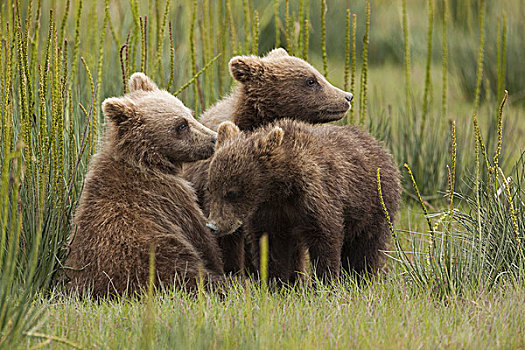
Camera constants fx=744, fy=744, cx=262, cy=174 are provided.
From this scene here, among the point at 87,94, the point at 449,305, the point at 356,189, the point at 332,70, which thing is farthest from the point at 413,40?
the point at 449,305

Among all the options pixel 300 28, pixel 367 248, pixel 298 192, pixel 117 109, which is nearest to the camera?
pixel 298 192

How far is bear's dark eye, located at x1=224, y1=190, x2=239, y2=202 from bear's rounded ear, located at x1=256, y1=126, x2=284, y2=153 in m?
0.27

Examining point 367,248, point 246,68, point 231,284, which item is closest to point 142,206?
point 231,284

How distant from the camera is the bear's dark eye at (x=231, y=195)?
404cm

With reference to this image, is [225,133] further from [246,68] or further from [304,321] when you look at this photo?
[304,321]

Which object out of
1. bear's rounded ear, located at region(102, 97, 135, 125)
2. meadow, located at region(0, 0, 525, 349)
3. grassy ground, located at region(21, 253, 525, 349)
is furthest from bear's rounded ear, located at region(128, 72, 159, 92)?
grassy ground, located at region(21, 253, 525, 349)

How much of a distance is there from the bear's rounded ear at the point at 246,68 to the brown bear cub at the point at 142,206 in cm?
52

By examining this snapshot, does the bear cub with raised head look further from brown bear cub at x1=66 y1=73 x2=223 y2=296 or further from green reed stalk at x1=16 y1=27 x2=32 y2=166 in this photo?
green reed stalk at x1=16 y1=27 x2=32 y2=166

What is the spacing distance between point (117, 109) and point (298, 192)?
1192mm

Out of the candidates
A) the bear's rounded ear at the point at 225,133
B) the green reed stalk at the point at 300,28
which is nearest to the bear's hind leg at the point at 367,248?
the bear's rounded ear at the point at 225,133

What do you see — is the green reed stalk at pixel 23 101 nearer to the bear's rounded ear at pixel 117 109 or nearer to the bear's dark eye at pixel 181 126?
the bear's rounded ear at pixel 117 109

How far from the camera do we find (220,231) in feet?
13.4

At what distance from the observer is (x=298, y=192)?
13.5 feet

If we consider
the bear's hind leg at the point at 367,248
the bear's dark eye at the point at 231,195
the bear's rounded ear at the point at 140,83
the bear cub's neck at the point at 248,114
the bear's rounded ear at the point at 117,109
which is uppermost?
the bear's rounded ear at the point at 140,83
